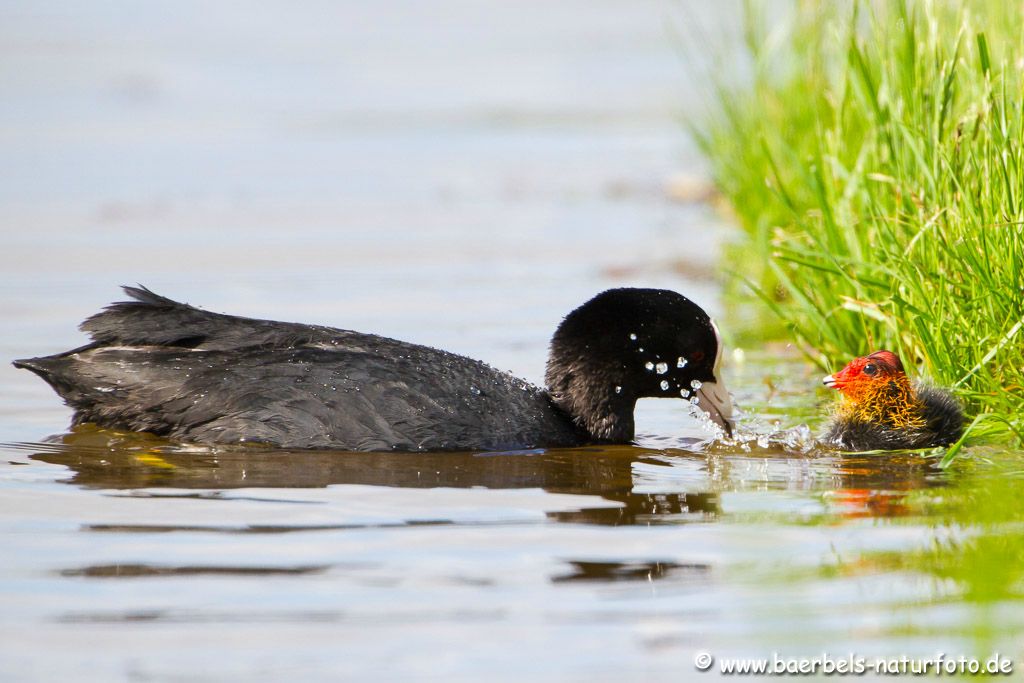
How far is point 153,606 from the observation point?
152 inches

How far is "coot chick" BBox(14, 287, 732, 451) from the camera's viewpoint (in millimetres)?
5820

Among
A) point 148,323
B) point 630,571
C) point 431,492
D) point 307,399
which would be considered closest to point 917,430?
point 431,492

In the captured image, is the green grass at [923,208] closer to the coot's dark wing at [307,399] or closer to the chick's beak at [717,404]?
the chick's beak at [717,404]

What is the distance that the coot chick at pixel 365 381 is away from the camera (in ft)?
19.1

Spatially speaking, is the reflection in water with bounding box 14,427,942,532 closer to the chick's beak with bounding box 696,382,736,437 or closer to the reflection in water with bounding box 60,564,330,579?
the chick's beak with bounding box 696,382,736,437

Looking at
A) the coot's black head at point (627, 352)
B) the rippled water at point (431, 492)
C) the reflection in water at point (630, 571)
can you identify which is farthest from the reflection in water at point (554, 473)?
the reflection in water at point (630, 571)

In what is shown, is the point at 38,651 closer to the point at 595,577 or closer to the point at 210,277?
the point at 595,577

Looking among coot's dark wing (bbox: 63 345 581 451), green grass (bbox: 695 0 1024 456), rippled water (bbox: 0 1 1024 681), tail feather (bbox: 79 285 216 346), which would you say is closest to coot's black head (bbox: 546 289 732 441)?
rippled water (bbox: 0 1 1024 681)

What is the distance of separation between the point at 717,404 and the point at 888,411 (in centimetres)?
70

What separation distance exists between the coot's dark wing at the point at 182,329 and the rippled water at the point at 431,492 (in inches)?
16.7

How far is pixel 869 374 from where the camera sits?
597cm

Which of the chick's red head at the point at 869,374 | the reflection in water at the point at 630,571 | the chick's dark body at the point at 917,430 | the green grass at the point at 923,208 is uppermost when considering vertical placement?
the green grass at the point at 923,208

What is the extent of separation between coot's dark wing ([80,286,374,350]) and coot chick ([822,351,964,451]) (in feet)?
6.25

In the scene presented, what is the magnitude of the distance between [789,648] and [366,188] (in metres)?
9.44
